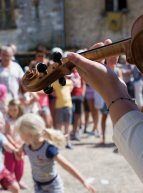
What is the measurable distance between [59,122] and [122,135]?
3.93 metres

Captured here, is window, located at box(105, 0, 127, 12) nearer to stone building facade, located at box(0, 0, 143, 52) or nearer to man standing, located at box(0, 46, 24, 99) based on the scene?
stone building facade, located at box(0, 0, 143, 52)

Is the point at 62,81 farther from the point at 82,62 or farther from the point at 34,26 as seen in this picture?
the point at 34,26

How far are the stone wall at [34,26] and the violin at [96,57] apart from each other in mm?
11605

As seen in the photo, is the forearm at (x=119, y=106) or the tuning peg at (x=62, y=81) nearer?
the forearm at (x=119, y=106)

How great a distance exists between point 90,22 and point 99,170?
9.81 meters

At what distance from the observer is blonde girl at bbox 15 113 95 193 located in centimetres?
233

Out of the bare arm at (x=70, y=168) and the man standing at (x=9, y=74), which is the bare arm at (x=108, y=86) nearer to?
the bare arm at (x=70, y=168)

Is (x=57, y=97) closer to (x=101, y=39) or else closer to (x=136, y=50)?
(x=136, y=50)

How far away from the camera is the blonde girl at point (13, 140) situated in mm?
3334

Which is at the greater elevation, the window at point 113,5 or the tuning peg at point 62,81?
the window at point 113,5

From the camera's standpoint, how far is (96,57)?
1280 millimetres

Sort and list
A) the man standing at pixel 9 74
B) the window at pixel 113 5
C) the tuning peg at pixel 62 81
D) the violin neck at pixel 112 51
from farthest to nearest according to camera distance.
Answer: the window at pixel 113 5, the man standing at pixel 9 74, the tuning peg at pixel 62 81, the violin neck at pixel 112 51

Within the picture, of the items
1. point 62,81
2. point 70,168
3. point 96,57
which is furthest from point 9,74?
point 96,57

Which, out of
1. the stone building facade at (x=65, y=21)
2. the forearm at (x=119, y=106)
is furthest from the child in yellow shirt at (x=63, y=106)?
the stone building facade at (x=65, y=21)
